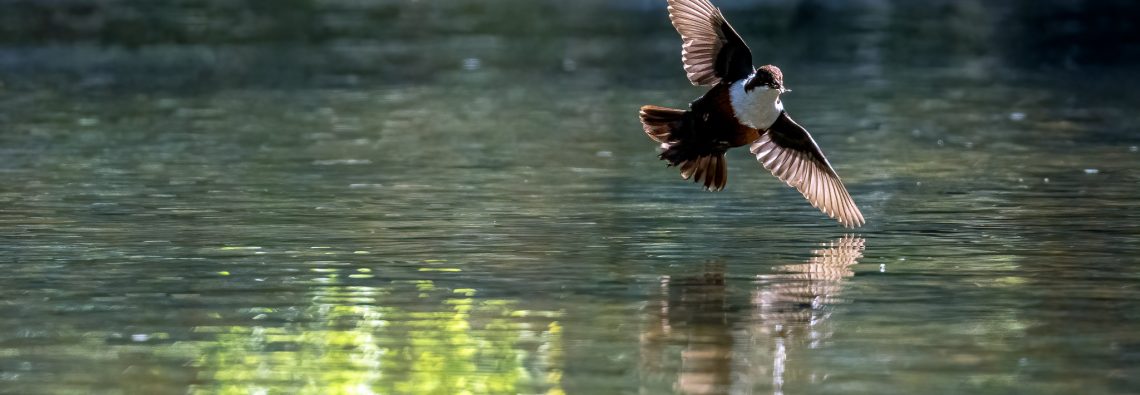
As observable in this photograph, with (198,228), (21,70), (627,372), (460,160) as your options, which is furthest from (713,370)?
(21,70)

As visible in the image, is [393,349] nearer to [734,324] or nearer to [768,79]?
[734,324]

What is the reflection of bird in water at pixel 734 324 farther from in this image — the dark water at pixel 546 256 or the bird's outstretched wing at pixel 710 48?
the bird's outstretched wing at pixel 710 48

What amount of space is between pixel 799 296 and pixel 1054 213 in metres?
3.53

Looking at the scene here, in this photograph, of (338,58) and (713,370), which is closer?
(713,370)

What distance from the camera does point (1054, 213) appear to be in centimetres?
1177

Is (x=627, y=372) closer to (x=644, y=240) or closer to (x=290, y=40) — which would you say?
(x=644, y=240)

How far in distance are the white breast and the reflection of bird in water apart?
0.79m

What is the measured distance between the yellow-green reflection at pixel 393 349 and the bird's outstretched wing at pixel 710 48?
7.14 feet

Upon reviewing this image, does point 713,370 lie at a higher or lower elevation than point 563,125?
higher

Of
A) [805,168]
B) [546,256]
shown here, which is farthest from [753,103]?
[805,168]

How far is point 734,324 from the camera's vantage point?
26.5ft

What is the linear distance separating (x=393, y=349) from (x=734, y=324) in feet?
4.70

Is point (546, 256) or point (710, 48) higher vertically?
point (710, 48)

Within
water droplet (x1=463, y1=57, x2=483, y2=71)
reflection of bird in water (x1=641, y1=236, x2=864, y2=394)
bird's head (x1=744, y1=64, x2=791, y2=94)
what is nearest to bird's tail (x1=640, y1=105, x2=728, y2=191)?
bird's head (x1=744, y1=64, x2=791, y2=94)
